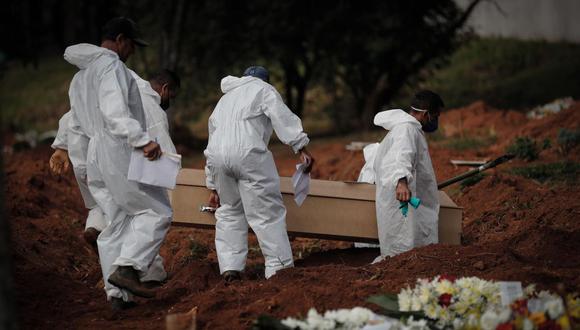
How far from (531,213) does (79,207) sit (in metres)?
7.15

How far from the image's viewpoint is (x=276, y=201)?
33.1ft

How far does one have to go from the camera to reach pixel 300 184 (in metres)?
10.1

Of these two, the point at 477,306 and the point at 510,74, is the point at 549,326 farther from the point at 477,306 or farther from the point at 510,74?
the point at 510,74

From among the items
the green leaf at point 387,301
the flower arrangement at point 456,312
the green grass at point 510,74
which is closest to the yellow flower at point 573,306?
the flower arrangement at point 456,312

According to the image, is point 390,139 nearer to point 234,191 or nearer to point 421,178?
point 421,178

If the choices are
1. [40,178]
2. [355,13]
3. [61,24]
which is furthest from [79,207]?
[61,24]

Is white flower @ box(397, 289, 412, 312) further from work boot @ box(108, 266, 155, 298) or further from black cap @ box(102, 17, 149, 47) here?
black cap @ box(102, 17, 149, 47)

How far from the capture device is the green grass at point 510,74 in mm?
25297

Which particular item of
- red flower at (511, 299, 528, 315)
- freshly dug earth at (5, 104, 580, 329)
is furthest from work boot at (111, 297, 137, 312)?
red flower at (511, 299, 528, 315)

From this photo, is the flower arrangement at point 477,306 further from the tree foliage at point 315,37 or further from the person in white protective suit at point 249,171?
the tree foliage at point 315,37

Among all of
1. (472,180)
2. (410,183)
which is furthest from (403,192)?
(472,180)

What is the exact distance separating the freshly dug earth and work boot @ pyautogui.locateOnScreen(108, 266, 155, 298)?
16cm

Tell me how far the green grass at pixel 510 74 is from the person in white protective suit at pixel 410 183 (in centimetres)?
1430

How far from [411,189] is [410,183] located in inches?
2.8
